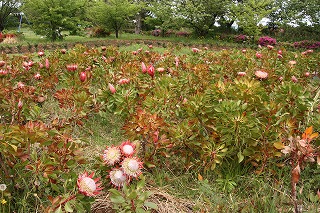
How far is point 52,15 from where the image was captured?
13.5m

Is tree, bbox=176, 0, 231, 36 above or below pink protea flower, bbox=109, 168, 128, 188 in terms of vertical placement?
above

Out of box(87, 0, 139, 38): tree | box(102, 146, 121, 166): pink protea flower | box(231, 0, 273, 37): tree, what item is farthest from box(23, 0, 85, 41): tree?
box(102, 146, 121, 166): pink protea flower

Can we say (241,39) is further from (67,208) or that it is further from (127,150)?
(67,208)

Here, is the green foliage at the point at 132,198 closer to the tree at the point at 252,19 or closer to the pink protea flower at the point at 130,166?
the pink protea flower at the point at 130,166

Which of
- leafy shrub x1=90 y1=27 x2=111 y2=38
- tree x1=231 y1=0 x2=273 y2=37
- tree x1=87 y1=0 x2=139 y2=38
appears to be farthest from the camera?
leafy shrub x1=90 y1=27 x2=111 y2=38

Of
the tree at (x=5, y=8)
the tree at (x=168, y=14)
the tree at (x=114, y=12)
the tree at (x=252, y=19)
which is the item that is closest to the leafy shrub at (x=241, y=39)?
the tree at (x=252, y=19)

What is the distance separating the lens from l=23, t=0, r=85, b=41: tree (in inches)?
531

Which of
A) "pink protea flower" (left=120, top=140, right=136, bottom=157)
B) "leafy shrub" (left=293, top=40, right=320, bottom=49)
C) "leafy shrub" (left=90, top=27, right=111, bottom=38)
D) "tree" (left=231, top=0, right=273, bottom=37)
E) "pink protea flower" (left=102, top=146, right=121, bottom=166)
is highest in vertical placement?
"tree" (left=231, top=0, right=273, bottom=37)

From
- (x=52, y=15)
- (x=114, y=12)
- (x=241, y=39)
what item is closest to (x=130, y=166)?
(x=52, y=15)

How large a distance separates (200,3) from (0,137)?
18164 mm

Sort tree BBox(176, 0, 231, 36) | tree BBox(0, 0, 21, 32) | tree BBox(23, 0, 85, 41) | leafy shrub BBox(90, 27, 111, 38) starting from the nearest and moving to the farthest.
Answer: tree BBox(23, 0, 85, 41) < tree BBox(176, 0, 231, 36) < leafy shrub BBox(90, 27, 111, 38) < tree BBox(0, 0, 21, 32)

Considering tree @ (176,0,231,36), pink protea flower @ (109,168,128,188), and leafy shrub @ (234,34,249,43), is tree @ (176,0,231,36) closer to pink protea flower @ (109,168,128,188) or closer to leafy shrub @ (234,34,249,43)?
leafy shrub @ (234,34,249,43)

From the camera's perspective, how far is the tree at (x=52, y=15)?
44.2 ft

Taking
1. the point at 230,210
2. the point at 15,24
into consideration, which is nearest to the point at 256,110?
the point at 230,210
